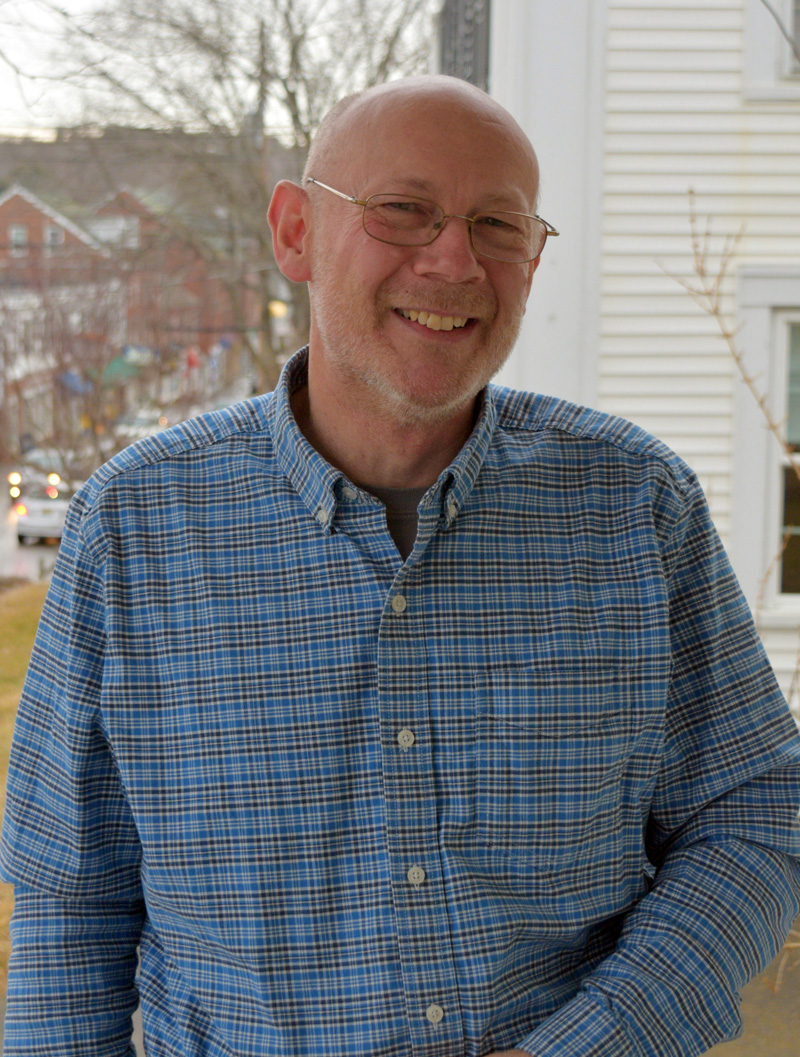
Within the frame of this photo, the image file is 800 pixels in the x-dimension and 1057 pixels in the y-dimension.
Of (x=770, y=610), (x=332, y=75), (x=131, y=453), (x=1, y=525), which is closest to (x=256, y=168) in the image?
(x=332, y=75)

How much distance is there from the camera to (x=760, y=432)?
338 cm

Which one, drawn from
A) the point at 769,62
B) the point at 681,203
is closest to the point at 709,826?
the point at 681,203

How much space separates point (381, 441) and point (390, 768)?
0.31m

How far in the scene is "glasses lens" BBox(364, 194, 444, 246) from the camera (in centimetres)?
91

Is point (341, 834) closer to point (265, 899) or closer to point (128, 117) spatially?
point (265, 899)

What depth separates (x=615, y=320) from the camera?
3330mm

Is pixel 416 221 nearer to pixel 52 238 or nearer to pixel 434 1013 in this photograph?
pixel 434 1013

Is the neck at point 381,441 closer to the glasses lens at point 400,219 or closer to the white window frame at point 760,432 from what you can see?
the glasses lens at point 400,219

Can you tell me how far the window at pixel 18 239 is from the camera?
284 centimetres

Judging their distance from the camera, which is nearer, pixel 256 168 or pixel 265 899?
pixel 265 899

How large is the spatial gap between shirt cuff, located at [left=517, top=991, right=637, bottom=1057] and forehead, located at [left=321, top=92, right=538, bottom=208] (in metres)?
0.71

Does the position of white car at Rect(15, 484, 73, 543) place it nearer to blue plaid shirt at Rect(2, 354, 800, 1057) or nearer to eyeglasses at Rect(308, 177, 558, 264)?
blue plaid shirt at Rect(2, 354, 800, 1057)

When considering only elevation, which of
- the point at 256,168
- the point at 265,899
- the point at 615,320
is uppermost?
the point at 256,168

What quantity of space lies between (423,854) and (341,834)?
7 cm
